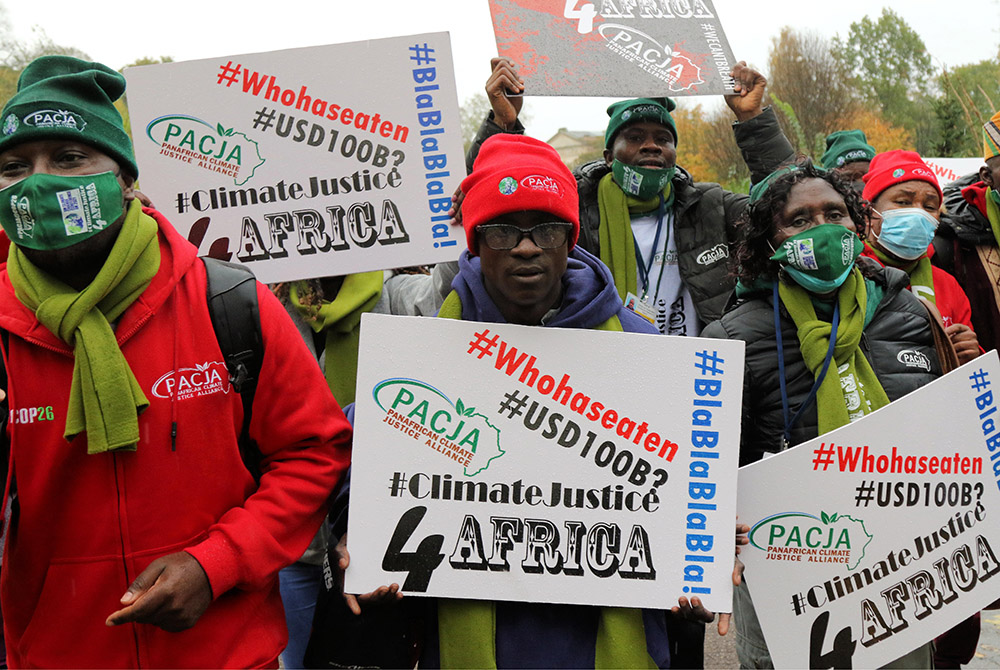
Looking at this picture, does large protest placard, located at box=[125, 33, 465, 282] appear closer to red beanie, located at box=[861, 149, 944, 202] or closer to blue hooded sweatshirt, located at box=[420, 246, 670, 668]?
blue hooded sweatshirt, located at box=[420, 246, 670, 668]

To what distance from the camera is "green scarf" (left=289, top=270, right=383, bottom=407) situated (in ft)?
11.3

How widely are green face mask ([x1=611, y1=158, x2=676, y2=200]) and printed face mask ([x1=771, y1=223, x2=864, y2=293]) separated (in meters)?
0.92

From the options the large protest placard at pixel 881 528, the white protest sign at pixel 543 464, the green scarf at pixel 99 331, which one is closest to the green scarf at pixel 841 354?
the large protest placard at pixel 881 528

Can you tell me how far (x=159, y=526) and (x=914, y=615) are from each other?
2100 mm

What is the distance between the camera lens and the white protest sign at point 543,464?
91.2 inches

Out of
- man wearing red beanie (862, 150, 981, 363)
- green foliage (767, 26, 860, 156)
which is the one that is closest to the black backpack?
man wearing red beanie (862, 150, 981, 363)

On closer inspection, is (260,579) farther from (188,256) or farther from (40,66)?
(40,66)

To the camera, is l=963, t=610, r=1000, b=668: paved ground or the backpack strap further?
l=963, t=610, r=1000, b=668: paved ground

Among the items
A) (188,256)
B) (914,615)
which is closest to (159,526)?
(188,256)

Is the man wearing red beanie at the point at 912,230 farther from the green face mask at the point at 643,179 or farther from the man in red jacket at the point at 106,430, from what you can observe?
the man in red jacket at the point at 106,430

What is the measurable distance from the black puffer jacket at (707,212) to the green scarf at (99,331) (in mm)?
1693

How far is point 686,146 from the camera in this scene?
3803 centimetres

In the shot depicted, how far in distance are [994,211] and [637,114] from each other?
1739 mm

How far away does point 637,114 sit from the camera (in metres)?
3.78
